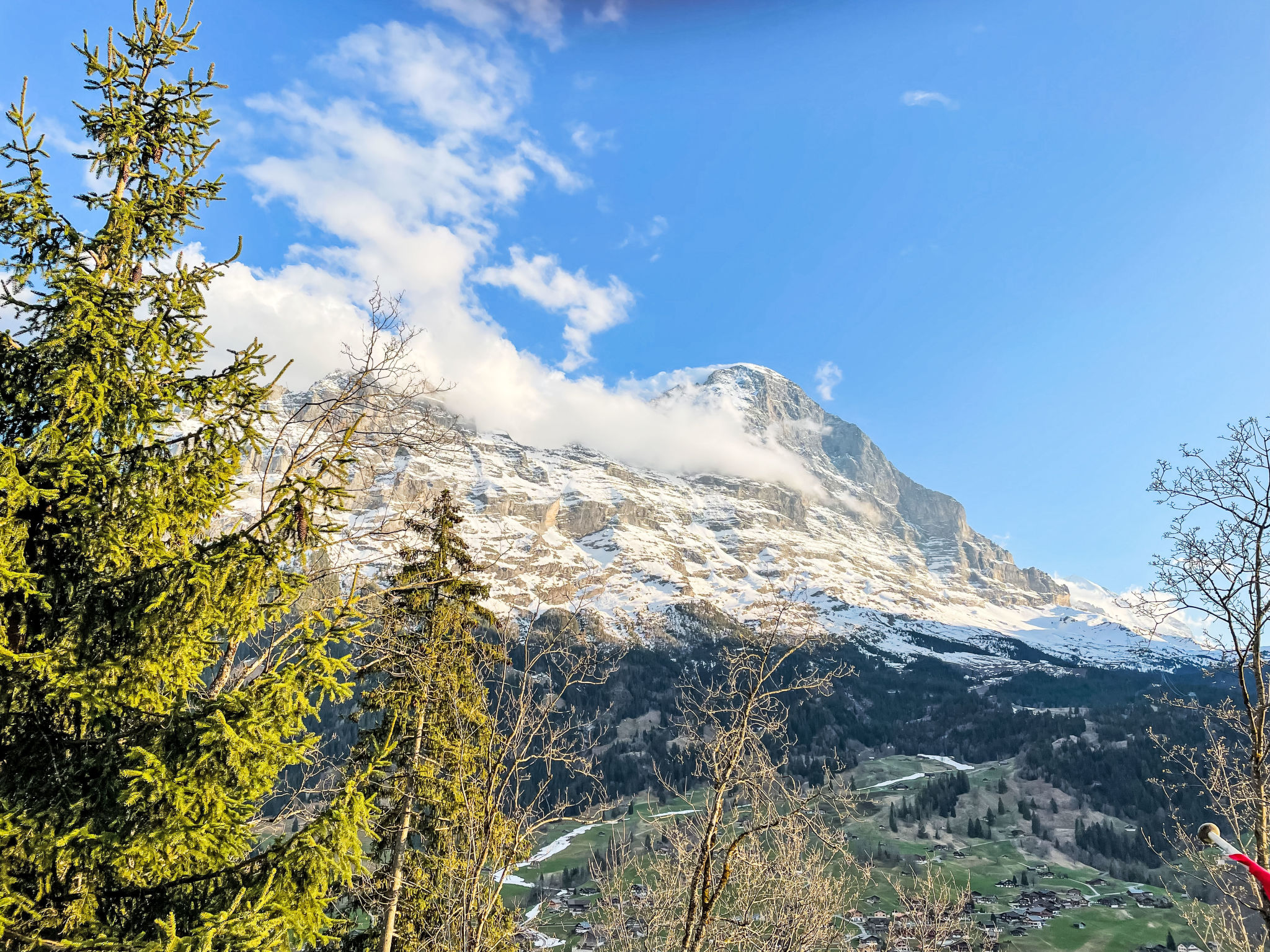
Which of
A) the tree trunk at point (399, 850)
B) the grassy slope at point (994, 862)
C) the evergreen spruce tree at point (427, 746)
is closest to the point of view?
the evergreen spruce tree at point (427, 746)

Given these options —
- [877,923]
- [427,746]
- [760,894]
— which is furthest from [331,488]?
[877,923]

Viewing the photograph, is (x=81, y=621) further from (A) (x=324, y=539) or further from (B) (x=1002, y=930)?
(B) (x=1002, y=930)

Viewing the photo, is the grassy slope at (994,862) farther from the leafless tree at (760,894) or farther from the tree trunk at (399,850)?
the tree trunk at (399,850)

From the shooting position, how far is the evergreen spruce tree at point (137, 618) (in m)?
5.50

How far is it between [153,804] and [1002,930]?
378ft

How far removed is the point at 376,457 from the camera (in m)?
8.42

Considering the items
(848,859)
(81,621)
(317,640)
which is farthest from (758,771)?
(81,621)

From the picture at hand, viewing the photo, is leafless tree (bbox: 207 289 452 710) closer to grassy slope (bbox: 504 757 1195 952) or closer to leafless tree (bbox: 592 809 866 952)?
leafless tree (bbox: 592 809 866 952)

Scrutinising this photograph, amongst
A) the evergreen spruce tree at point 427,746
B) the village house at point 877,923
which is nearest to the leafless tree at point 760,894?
the evergreen spruce tree at point 427,746

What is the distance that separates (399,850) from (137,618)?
1181 cm

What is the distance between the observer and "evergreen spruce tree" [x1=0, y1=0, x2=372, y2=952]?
5496 millimetres

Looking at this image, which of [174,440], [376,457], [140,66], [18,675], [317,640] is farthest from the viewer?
[376,457]

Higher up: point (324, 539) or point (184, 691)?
point (324, 539)

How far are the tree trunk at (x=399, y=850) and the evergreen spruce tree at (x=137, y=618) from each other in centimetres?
797
